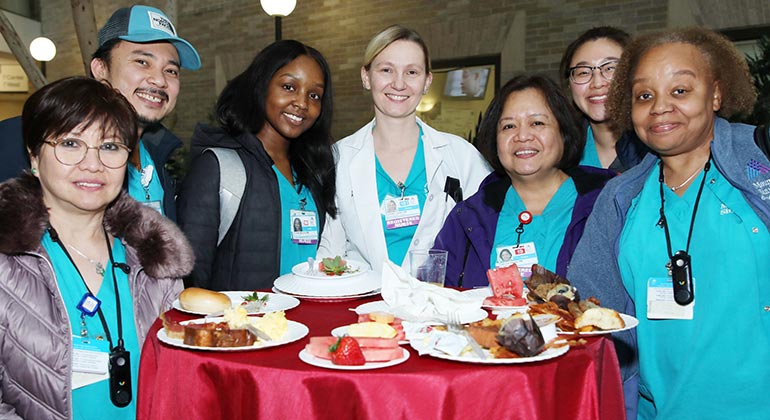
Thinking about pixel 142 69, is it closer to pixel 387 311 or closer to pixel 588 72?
pixel 387 311

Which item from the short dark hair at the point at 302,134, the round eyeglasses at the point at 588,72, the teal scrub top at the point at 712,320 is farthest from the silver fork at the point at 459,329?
the round eyeglasses at the point at 588,72

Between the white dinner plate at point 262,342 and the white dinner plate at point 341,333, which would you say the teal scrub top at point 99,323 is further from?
the white dinner plate at point 341,333

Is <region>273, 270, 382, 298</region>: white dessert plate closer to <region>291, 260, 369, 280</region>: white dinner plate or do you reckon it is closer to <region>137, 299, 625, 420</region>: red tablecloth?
<region>291, 260, 369, 280</region>: white dinner plate

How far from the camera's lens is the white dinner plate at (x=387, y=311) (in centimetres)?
181

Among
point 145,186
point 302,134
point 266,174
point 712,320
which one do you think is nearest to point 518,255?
point 712,320

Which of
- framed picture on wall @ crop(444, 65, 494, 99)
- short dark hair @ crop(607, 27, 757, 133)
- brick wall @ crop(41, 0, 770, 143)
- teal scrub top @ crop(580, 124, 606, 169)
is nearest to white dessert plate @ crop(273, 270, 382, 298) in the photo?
short dark hair @ crop(607, 27, 757, 133)

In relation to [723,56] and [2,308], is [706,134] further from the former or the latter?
[2,308]

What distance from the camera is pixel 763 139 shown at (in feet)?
7.07

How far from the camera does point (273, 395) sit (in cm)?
154

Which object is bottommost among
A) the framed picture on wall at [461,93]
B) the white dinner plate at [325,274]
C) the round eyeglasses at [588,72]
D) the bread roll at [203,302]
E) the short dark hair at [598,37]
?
the bread roll at [203,302]

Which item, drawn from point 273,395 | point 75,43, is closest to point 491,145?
point 273,395

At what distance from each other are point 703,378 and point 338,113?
8418 mm

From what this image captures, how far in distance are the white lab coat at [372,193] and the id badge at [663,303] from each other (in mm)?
1234

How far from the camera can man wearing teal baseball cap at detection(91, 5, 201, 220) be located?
2.98 metres
